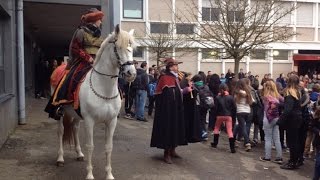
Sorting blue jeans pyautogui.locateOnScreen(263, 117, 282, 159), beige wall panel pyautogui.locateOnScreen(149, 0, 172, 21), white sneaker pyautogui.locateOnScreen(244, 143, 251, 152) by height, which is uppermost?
beige wall panel pyautogui.locateOnScreen(149, 0, 172, 21)

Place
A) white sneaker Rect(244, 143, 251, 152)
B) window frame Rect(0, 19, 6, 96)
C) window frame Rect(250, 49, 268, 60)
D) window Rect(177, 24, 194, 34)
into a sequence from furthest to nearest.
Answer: window Rect(177, 24, 194, 34) < window frame Rect(250, 49, 268, 60) < white sneaker Rect(244, 143, 251, 152) < window frame Rect(0, 19, 6, 96)

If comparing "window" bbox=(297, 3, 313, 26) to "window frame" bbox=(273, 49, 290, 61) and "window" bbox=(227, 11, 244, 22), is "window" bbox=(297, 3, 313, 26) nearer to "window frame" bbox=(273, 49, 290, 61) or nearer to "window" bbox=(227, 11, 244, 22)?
"window frame" bbox=(273, 49, 290, 61)

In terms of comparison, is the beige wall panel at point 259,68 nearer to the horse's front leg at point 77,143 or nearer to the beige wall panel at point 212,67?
the beige wall panel at point 212,67

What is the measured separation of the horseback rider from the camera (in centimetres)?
748

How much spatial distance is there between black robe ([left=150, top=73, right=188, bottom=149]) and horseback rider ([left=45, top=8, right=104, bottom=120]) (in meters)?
1.78

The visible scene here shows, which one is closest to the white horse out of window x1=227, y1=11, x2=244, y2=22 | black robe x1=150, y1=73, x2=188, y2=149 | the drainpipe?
black robe x1=150, y1=73, x2=188, y2=149

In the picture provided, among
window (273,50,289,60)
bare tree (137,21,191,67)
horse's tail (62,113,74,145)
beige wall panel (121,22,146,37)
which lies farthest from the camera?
window (273,50,289,60)

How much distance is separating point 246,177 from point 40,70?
1484 centimetres

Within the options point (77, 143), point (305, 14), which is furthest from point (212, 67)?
point (77, 143)

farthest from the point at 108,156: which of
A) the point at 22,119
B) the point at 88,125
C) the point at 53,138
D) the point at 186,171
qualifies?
the point at 22,119

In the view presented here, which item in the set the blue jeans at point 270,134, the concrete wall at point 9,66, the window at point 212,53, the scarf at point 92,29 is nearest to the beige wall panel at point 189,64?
the window at point 212,53

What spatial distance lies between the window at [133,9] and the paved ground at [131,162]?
2722 cm

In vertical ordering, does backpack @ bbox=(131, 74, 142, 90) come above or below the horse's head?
below

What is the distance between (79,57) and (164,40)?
72.0ft
